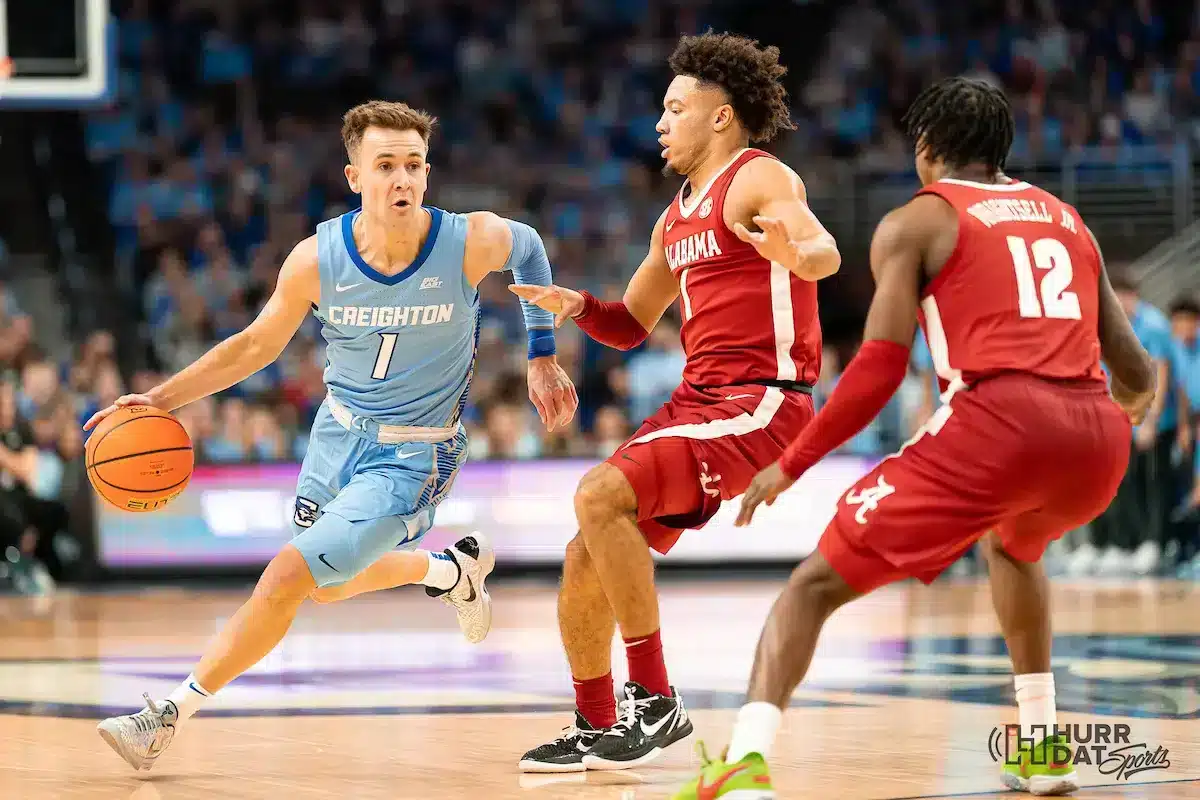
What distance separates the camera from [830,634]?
9.52 metres

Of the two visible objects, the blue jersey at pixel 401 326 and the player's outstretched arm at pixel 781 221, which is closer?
the player's outstretched arm at pixel 781 221

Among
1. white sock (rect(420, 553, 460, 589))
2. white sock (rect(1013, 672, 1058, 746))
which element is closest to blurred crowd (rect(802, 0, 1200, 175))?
white sock (rect(420, 553, 460, 589))

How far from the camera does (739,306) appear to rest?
211 inches

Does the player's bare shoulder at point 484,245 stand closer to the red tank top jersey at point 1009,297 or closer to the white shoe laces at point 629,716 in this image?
the white shoe laces at point 629,716

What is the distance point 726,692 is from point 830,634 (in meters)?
2.56

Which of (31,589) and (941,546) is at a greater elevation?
(941,546)

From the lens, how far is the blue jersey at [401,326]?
566cm

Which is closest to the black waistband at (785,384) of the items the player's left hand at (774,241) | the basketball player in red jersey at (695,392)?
the basketball player in red jersey at (695,392)

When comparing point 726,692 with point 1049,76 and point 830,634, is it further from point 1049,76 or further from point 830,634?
point 1049,76

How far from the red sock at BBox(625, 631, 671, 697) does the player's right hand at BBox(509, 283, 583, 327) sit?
1.02 m

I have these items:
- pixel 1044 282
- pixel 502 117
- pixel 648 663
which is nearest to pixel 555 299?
pixel 648 663

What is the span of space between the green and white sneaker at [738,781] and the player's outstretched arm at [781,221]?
1.39 metres

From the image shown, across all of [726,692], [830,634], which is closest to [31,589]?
[830,634]

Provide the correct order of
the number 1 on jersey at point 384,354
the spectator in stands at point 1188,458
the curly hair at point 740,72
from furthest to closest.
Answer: the spectator in stands at point 1188,458 → the number 1 on jersey at point 384,354 → the curly hair at point 740,72
